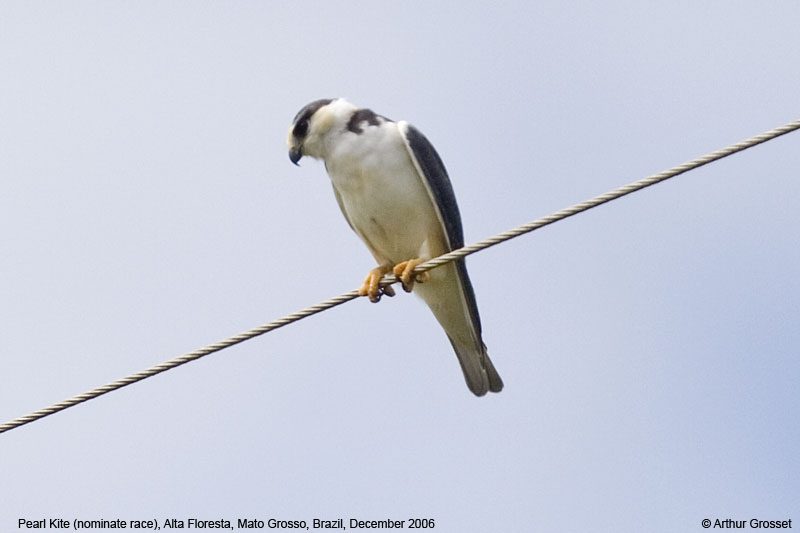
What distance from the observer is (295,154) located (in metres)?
8.07

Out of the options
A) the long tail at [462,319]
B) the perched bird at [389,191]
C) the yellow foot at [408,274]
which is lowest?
the long tail at [462,319]

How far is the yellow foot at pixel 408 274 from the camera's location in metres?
7.60

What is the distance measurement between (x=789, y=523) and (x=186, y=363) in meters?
4.25

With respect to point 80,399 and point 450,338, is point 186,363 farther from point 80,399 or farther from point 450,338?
point 450,338

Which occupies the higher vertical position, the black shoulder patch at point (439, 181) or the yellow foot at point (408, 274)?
the black shoulder patch at point (439, 181)

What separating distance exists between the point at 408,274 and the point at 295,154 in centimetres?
111

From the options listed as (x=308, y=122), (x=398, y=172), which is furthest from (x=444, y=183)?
(x=308, y=122)

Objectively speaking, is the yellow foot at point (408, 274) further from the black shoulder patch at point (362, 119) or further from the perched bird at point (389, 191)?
the black shoulder patch at point (362, 119)

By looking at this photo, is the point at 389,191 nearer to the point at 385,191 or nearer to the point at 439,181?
the point at 385,191

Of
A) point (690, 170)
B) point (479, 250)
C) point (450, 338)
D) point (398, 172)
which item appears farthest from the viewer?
point (450, 338)

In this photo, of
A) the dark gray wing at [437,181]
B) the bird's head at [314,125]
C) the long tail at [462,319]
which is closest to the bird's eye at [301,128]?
the bird's head at [314,125]

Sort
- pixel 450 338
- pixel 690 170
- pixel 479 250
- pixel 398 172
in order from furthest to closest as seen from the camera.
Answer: pixel 450 338
pixel 398 172
pixel 479 250
pixel 690 170

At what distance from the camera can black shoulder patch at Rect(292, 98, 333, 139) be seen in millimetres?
8016

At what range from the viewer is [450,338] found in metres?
8.55
